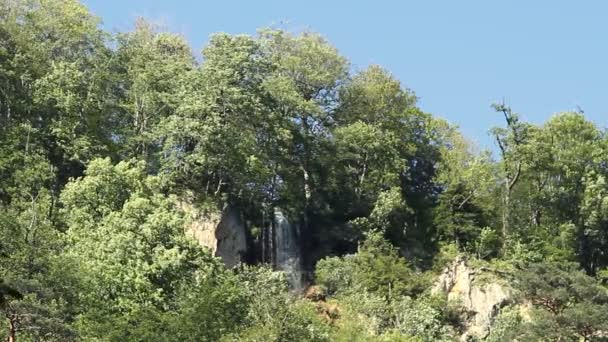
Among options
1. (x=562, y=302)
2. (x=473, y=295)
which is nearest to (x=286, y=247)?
(x=473, y=295)

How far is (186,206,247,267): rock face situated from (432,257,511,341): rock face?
7568mm

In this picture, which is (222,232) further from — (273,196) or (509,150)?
(509,150)

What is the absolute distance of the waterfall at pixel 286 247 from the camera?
42922 millimetres

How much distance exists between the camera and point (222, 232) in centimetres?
4072

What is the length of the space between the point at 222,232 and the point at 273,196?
12.4 feet

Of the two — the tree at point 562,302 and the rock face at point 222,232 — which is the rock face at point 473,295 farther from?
the rock face at point 222,232

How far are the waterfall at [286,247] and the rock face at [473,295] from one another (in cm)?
580

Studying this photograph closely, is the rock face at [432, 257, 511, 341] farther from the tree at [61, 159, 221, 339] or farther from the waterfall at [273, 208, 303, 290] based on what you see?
the tree at [61, 159, 221, 339]


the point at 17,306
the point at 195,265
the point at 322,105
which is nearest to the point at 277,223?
the point at 322,105

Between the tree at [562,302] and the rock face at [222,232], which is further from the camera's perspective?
the rock face at [222,232]

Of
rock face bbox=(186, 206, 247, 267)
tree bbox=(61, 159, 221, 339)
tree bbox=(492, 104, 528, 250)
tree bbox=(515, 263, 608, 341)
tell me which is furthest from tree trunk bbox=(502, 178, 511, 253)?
tree bbox=(61, 159, 221, 339)

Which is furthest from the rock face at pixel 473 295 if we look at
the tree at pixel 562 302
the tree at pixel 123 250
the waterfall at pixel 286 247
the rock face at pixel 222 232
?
the tree at pixel 123 250

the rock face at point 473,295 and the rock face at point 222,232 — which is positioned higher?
the rock face at point 222,232

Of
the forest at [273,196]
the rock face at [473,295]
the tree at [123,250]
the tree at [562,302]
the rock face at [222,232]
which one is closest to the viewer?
the tree at [123,250]
